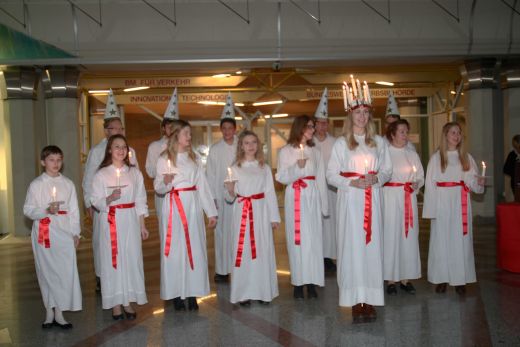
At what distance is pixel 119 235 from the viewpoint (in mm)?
5953

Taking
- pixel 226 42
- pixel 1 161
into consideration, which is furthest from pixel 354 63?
pixel 1 161

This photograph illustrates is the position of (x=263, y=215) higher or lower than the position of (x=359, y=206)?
lower

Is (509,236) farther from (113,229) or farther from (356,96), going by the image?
(113,229)

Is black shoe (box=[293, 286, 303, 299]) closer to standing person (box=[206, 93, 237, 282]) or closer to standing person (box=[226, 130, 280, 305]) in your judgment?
standing person (box=[226, 130, 280, 305])

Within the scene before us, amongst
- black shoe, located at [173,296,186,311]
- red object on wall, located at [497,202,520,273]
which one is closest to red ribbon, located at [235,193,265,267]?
black shoe, located at [173,296,186,311]

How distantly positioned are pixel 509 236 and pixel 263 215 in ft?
11.1

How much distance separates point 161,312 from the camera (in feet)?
20.6

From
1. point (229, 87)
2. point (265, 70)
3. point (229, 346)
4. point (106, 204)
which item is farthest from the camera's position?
point (229, 87)

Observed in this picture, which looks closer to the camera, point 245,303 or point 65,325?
point 65,325

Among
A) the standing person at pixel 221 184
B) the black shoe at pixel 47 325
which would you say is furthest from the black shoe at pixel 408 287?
the black shoe at pixel 47 325

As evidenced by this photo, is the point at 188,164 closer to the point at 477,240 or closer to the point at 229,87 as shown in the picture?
the point at 477,240

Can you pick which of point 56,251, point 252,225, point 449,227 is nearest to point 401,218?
point 449,227

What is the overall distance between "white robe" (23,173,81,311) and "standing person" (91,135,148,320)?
0.91 ft

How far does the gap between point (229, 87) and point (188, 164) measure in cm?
1084
